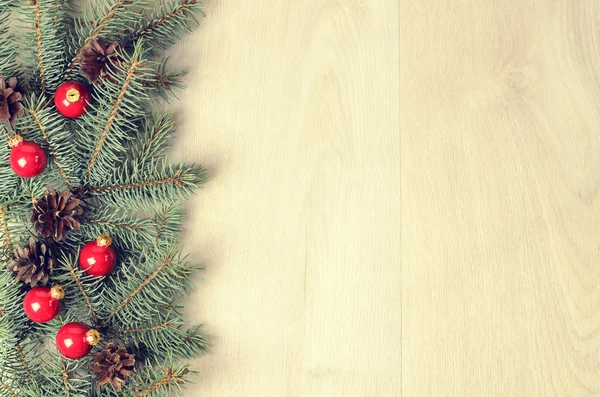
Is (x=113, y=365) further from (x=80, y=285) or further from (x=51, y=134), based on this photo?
(x=51, y=134)

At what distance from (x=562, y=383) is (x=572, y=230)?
183 millimetres

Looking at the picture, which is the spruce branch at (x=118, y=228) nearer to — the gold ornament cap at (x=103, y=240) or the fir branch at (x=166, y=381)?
the gold ornament cap at (x=103, y=240)

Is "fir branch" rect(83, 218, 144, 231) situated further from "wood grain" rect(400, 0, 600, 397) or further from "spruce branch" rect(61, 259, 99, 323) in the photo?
"wood grain" rect(400, 0, 600, 397)

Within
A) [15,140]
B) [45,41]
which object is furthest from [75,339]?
[45,41]

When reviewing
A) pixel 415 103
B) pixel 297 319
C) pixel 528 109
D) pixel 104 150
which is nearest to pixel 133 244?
pixel 104 150

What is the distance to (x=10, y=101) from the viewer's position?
70 cm

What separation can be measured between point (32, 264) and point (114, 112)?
0.65 feet

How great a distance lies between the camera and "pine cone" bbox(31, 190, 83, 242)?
27.2 inches

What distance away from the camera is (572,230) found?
0.74 meters

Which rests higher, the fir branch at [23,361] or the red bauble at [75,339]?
the red bauble at [75,339]

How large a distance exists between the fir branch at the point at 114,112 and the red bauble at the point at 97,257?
0.09 meters

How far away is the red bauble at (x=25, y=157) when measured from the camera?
2.27 ft

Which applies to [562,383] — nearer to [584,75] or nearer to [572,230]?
[572,230]

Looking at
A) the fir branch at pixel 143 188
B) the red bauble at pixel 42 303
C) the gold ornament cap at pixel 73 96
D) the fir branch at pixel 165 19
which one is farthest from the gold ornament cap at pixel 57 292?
the fir branch at pixel 165 19
